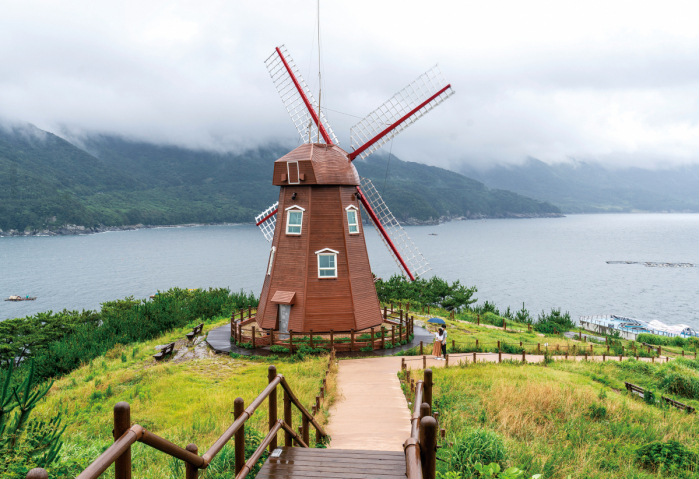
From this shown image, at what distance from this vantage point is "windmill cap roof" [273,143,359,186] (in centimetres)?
2034

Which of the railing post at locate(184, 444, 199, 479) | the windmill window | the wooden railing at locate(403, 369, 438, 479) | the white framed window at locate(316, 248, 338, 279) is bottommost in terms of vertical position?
the railing post at locate(184, 444, 199, 479)

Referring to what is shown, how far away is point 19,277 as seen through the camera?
287 feet

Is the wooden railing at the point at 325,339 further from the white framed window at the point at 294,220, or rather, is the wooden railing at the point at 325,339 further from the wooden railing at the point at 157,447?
the wooden railing at the point at 157,447

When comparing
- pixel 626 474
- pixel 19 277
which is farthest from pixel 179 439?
pixel 19 277

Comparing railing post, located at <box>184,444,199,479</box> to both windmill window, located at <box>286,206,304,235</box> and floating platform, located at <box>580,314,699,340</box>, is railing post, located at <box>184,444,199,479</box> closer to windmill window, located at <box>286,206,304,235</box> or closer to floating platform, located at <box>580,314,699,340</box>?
windmill window, located at <box>286,206,304,235</box>

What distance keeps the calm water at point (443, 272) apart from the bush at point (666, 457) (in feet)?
186

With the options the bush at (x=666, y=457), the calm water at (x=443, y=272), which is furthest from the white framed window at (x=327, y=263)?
the calm water at (x=443, y=272)

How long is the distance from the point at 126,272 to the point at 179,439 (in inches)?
3678

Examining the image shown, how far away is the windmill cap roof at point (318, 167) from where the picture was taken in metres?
20.3

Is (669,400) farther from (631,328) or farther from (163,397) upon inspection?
(631,328)

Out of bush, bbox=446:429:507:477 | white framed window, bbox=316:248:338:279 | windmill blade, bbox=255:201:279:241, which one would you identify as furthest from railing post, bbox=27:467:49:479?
windmill blade, bbox=255:201:279:241

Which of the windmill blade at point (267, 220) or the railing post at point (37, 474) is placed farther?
the windmill blade at point (267, 220)

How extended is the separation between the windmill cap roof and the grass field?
9.91m

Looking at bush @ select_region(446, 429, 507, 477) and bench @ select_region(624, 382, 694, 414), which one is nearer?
bush @ select_region(446, 429, 507, 477)
